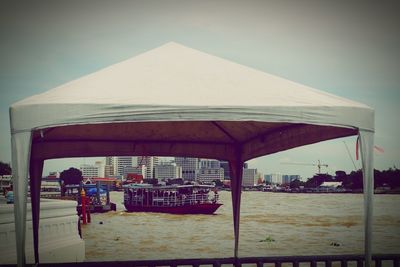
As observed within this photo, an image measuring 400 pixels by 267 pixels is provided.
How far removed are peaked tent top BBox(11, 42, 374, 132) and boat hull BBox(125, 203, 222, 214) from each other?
45614 mm

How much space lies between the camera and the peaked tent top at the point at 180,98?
127 inches

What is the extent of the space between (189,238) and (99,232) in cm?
769

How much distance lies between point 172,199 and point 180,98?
48362 mm

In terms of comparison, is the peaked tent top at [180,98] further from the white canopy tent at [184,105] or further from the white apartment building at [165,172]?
the white apartment building at [165,172]

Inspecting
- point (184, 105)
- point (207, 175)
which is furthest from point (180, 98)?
point (207, 175)

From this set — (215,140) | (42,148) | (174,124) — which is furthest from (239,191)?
(42,148)

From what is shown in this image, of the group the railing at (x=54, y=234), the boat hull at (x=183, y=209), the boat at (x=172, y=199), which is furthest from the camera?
the boat hull at (x=183, y=209)

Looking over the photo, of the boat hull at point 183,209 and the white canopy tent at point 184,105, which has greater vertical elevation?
the white canopy tent at point 184,105

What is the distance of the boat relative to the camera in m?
49.0

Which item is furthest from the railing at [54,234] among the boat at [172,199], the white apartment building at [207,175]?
the white apartment building at [207,175]

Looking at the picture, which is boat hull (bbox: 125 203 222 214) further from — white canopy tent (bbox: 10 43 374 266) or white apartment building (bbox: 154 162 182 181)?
white apartment building (bbox: 154 162 182 181)

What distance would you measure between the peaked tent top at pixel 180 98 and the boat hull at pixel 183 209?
150 feet

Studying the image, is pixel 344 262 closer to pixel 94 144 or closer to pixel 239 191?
pixel 239 191

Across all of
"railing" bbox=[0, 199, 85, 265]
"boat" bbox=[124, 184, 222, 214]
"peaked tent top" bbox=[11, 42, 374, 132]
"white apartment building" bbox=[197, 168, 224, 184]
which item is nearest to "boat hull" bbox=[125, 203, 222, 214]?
"boat" bbox=[124, 184, 222, 214]
